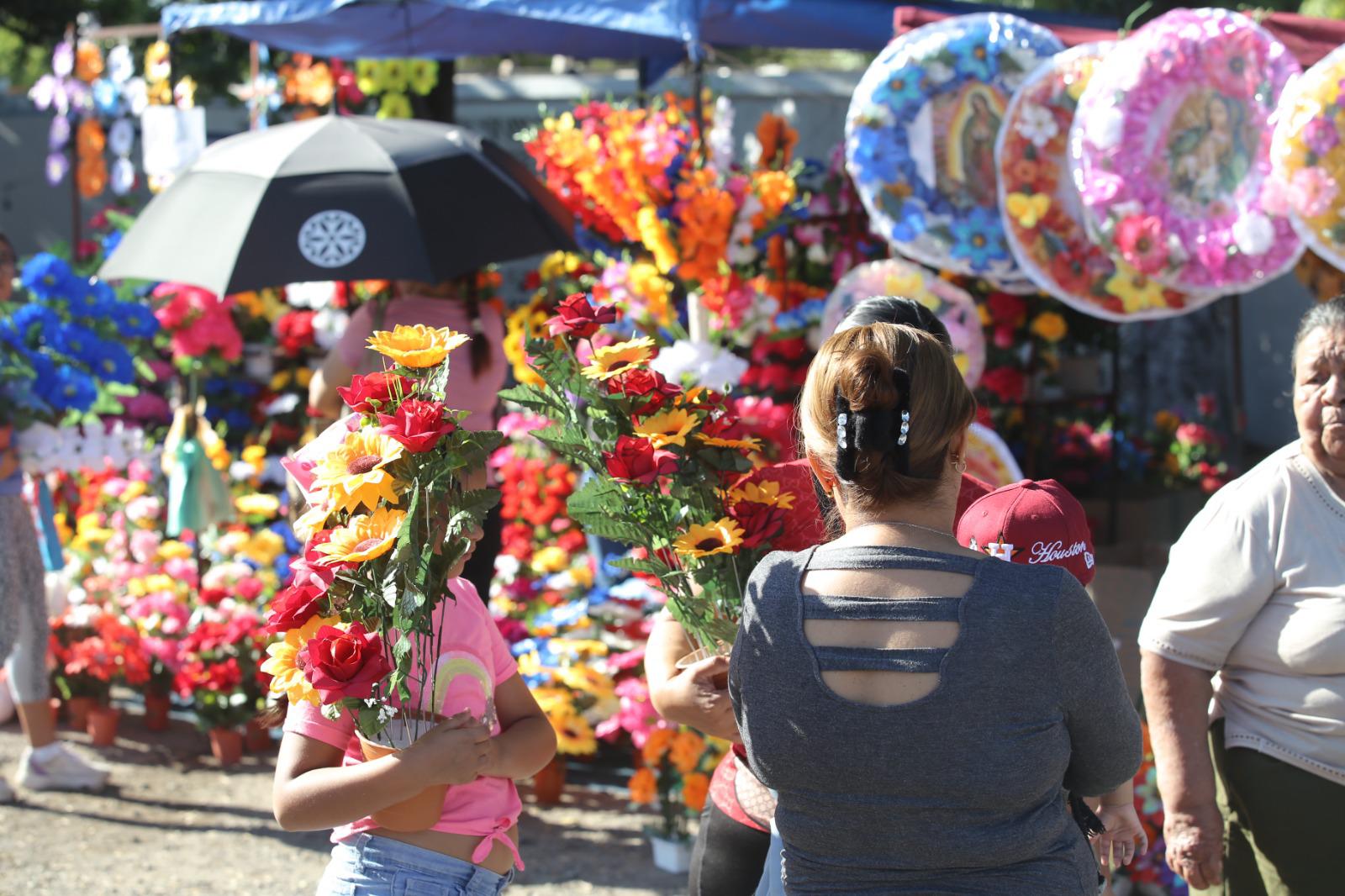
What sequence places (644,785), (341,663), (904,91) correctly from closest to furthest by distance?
(341,663)
(904,91)
(644,785)

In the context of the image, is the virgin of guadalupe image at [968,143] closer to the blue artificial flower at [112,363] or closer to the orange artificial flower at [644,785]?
the orange artificial flower at [644,785]

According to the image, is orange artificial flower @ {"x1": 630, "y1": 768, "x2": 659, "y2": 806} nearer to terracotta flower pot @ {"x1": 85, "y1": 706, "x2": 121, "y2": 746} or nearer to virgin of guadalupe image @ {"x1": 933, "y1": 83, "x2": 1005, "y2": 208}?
virgin of guadalupe image @ {"x1": 933, "y1": 83, "x2": 1005, "y2": 208}

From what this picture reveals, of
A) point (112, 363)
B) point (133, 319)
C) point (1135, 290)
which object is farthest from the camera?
point (133, 319)

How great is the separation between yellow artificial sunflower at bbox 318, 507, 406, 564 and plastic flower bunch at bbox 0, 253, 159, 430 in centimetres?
286

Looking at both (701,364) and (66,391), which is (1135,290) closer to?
(701,364)

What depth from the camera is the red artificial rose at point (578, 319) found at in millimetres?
2123

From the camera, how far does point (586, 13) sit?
4.55m

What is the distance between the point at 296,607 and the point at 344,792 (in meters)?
0.27

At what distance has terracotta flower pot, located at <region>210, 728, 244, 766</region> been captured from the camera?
4.77 metres

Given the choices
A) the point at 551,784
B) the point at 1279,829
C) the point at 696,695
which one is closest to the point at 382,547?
the point at 696,695

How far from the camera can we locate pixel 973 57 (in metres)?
3.77

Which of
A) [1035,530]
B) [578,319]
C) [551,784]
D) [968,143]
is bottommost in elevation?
[551,784]

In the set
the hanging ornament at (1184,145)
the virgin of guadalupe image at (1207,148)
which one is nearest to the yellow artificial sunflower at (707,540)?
the hanging ornament at (1184,145)

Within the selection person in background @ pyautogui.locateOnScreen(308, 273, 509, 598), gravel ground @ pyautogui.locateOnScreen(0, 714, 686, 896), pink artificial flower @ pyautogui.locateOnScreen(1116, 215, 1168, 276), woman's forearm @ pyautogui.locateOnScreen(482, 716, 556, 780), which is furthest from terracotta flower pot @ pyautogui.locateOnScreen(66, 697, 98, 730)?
pink artificial flower @ pyautogui.locateOnScreen(1116, 215, 1168, 276)
